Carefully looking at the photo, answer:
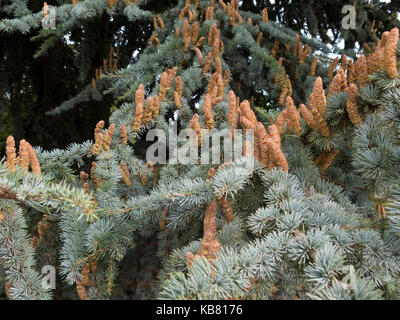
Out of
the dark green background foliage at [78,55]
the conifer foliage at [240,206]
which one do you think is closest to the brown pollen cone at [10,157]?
the conifer foliage at [240,206]

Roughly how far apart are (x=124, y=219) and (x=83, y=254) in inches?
5.0

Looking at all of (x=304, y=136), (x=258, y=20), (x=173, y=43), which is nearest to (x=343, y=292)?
(x=304, y=136)

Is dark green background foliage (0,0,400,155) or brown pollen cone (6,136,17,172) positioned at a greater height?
dark green background foliage (0,0,400,155)

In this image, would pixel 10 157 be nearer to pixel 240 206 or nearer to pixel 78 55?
pixel 240 206

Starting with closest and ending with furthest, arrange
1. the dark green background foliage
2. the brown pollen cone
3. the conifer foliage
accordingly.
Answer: the conifer foliage
the brown pollen cone
the dark green background foliage

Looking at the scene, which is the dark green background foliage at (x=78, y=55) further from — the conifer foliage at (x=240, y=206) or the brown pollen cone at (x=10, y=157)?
the brown pollen cone at (x=10, y=157)

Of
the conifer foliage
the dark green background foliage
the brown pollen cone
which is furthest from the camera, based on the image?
the dark green background foliage

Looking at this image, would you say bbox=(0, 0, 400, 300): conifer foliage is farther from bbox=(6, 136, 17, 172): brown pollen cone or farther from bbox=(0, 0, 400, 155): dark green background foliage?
bbox=(0, 0, 400, 155): dark green background foliage

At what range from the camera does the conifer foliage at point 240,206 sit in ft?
1.98

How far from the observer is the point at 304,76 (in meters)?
1.82

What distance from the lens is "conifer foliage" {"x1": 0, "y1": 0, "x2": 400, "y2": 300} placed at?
1.98ft

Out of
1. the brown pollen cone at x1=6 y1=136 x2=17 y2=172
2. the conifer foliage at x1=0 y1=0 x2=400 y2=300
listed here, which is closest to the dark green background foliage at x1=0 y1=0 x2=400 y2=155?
the conifer foliage at x1=0 y1=0 x2=400 y2=300

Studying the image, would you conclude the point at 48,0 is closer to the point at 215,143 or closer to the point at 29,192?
the point at 215,143

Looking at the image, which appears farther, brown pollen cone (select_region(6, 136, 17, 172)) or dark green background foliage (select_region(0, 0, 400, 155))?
dark green background foliage (select_region(0, 0, 400, 155))
